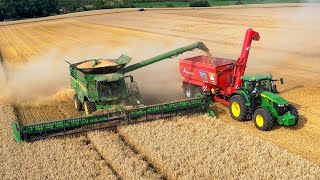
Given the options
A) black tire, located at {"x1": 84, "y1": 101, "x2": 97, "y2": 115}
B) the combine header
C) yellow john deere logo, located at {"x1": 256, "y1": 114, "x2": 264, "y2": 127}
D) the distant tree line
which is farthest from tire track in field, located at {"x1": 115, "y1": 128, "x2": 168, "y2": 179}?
the distant tree line

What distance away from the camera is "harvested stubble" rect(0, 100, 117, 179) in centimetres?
959

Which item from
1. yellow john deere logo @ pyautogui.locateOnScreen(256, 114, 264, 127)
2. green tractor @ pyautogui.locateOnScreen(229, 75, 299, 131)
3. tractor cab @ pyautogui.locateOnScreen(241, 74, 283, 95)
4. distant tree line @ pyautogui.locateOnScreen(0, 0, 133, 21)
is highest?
tractor cab @ pyautogui.locateOnScreen(241, 74, 283, 95)

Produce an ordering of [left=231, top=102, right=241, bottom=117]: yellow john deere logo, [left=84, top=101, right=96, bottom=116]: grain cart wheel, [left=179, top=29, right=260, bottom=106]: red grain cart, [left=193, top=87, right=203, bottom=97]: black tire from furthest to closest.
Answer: [left=193, top=87, right=203, bottom=97]: black tire → [left=179, top=29, right=260, bottom=106]: red grain cart → [left=84, top=101, right=96, bottom=116]: grain cart wheel → [left=231, top=102, right=241, bottom=117]: yellow john deere logo

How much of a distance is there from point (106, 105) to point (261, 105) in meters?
5.11

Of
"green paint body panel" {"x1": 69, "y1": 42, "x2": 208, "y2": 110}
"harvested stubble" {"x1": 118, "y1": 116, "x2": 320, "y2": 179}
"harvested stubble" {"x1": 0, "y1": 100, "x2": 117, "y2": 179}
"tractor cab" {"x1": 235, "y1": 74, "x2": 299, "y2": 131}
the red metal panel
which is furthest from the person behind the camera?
the red metal panel

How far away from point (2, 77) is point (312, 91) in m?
15.8

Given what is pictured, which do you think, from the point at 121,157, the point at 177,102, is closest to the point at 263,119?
the point at 177,102

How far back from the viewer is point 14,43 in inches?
1528

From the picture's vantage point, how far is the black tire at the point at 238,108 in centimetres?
1278

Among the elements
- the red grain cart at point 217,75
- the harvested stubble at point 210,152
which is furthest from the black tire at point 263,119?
the red grain cart at point 217,75

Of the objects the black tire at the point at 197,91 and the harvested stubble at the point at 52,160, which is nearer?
the harvested stubble at the point at 52,160

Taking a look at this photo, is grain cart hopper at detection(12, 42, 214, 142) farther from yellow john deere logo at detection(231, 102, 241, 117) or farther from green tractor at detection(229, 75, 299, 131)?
green tractor at detection(229, 75, 299, 131)

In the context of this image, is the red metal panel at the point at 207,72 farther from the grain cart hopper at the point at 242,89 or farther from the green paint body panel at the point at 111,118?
the green paint body panel at the point at 111,118

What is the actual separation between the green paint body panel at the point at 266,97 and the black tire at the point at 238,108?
135mm
